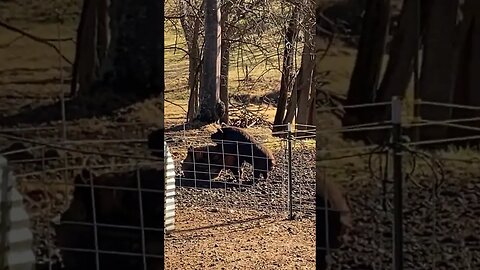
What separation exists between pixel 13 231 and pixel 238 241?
309 centimetres

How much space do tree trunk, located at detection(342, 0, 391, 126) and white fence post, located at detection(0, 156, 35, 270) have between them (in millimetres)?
1142

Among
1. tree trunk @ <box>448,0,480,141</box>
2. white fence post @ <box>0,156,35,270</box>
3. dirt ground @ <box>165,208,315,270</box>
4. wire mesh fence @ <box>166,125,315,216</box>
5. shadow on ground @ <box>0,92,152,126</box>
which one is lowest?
dirt ground @ <box>165,208,315,270</box>

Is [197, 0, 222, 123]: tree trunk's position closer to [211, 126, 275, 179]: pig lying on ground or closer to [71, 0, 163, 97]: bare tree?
[211, 126, 275, 179]: pig lying on ground

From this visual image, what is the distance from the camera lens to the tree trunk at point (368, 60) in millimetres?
2424

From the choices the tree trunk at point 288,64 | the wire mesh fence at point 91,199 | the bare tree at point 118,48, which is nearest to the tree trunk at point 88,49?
the bare tree at point 118,48

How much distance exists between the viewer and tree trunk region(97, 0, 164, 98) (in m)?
2.52

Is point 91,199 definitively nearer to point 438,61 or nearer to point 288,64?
point 438,61

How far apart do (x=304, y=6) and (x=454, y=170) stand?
6757mm

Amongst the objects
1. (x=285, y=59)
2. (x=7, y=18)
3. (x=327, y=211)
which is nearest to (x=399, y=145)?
(x=327, y=211)

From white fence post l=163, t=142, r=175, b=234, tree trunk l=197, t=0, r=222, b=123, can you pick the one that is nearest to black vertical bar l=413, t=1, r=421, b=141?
white fence post l=163, t=142, r=175, b=234

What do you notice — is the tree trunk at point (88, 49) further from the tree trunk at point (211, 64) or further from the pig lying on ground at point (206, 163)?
the tree trunk at point (211, 64)

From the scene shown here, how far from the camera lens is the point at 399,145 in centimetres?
246

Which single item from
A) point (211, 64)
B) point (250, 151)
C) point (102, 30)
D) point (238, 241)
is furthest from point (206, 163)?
point (102, 30)

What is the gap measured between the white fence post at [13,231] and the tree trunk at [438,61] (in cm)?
139
